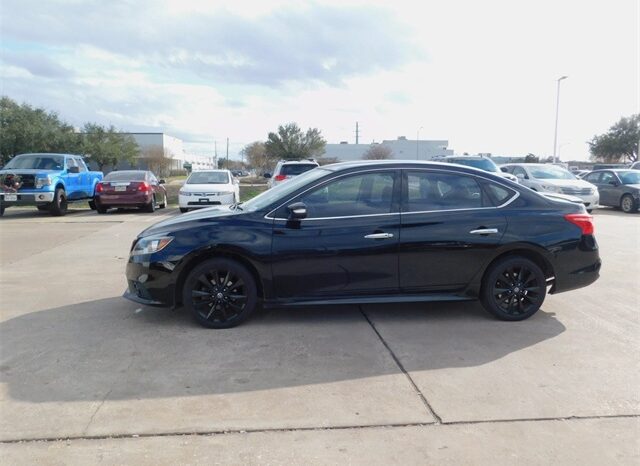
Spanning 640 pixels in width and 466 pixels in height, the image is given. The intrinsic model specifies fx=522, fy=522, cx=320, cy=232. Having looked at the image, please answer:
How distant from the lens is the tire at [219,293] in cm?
500

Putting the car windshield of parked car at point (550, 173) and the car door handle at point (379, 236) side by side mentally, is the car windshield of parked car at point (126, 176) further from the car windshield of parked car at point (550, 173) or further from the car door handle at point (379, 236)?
the car door handle at point (379, 236)

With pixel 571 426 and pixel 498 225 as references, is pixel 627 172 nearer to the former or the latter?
pixel 498 225

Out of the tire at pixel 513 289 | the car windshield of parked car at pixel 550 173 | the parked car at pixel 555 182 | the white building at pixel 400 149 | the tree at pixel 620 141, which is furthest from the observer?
the white building at pixel 400 149

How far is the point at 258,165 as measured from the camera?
69.6 metres

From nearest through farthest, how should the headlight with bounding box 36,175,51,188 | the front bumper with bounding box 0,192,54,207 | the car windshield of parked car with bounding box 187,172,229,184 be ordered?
the front bumper with bounding box 0,192,54,207 → the headlight with bounding box 36,175,51,188 → the car windshield of parked car with bounding box 187,172,229,184

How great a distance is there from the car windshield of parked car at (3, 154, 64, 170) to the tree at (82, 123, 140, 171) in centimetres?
3639

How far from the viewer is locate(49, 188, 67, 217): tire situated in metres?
15.5

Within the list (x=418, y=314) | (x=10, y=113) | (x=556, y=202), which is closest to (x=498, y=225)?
(x=556, y=202)

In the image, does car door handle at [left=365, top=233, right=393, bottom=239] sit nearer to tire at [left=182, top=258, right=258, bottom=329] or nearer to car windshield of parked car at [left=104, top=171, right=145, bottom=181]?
tire at [left=182, top=258, right=258, bottom=329]

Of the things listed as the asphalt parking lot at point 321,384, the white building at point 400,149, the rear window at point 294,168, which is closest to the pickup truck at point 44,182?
the rear window at point 294,168

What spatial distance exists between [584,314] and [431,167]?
2351 mm

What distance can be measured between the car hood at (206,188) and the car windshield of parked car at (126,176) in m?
2.23

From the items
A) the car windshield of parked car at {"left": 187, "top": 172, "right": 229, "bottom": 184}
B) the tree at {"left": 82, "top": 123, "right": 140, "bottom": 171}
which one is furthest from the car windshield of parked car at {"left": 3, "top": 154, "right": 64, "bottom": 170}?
the tree at {"left": 82, "top": 123, "right": 140, "bottom": 171}

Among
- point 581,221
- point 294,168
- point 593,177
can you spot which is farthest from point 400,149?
point 581,221
